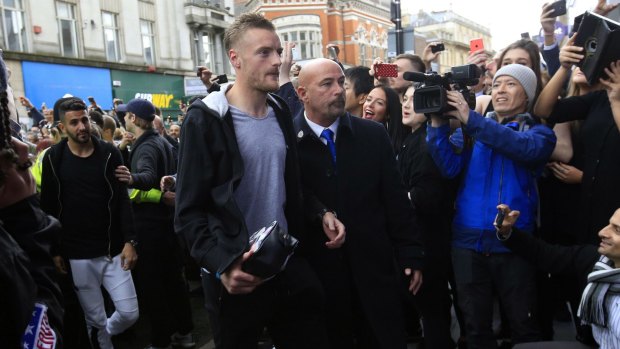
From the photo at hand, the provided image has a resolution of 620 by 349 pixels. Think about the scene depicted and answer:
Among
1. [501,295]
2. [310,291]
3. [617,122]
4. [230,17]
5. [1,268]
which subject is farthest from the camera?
[230,17]

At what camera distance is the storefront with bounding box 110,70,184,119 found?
958 inches

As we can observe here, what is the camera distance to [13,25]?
2000cm

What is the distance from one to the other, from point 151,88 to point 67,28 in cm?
496

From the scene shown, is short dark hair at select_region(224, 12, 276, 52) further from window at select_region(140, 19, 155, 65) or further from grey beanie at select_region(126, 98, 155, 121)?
window at select_region(140, 19, 155, 65)

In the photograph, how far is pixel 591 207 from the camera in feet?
10.1

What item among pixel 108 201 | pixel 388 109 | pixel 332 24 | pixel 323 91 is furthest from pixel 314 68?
pixel 332 24

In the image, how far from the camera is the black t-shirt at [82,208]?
160 inches

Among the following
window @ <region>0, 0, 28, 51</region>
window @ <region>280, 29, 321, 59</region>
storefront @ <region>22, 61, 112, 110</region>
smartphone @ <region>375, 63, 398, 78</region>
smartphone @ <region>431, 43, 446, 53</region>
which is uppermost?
window @ <region>280, 29, 321, 59</region>

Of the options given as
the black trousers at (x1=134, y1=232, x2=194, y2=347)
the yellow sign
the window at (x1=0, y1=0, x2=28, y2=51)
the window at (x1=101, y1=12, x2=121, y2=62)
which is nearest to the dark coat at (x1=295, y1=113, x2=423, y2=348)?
the black trousers at (x1=134, y1=232, x2=194, y2=347)

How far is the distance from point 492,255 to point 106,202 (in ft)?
9.85

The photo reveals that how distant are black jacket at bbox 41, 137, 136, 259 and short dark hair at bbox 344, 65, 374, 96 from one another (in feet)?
7.01

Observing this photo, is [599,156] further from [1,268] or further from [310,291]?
[1,268]

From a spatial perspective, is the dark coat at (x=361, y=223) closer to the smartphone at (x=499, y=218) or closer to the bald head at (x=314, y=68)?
the bald head at (x=314, y=68)

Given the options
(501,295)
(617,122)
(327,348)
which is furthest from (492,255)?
(327,348)
